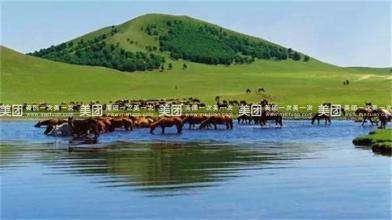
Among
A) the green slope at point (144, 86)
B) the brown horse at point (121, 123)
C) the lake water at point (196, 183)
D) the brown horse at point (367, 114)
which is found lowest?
the lake water at point (196, 183)

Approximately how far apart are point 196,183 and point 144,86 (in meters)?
116

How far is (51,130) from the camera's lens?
4522 cm

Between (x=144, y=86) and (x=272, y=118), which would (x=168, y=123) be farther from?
(x=144, y=86)

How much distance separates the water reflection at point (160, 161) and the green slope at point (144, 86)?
5998cm

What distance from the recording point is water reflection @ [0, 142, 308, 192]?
63.7 feet

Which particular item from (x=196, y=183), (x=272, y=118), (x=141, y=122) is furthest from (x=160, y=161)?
(x=272, y=118)

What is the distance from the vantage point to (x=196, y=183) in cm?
1862

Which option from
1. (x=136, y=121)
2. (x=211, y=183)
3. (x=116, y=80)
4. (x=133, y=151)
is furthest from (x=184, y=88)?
(x=211, y=183)

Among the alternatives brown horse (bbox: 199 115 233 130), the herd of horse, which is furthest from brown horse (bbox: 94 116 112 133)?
brown horse (bbox: 199 115 233 130)

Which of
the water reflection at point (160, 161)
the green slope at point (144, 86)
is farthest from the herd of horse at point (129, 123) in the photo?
the green slope at point (144, 86)

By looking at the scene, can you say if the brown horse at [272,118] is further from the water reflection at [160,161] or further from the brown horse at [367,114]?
the water reflection at [160,161]

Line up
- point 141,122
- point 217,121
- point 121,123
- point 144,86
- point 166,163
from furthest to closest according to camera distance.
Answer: point 144,86, point 141,122, point 217,121, point 121,123, point 166,163

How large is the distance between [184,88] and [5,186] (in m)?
113

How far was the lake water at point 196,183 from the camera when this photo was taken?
48.1 ft
